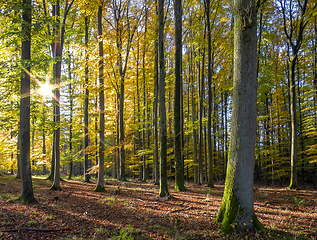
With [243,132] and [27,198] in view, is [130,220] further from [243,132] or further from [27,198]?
[27,198]

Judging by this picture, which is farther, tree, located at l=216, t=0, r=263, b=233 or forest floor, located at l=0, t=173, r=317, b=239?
forest floor, located at l=0, t=173, r=317, b=239

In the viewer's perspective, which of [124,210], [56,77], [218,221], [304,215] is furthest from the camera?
[56,77]

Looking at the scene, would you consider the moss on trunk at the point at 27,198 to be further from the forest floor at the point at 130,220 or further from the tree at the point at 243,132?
the tree at the point at 243,132

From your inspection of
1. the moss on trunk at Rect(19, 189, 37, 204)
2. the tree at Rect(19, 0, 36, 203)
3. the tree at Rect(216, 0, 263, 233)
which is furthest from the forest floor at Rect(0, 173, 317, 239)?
the tree at Rect(19, 0, 36, 203)

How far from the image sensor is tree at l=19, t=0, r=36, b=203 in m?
7.11

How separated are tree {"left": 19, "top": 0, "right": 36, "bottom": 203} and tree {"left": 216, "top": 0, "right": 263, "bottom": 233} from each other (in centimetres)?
746

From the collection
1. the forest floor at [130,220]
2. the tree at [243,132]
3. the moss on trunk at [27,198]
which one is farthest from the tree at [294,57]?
the moss on trunk at [27,198]

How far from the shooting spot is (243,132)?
4.23 metres

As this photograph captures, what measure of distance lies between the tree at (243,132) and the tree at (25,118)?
294 inches

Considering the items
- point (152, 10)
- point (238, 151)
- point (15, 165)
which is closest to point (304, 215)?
point (238, 151)

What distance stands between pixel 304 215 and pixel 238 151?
441 cm

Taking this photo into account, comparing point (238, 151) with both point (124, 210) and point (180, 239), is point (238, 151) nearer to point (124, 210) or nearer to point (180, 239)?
point (180, 239)

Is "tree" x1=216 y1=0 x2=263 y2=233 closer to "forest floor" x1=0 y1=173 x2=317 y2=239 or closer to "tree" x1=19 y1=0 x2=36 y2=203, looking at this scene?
"forest floor" x1=0 y1=173 x2=317 y2=239

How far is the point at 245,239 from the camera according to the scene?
3760 mm
